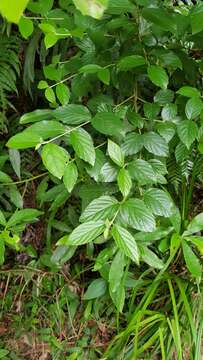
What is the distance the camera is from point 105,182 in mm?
924

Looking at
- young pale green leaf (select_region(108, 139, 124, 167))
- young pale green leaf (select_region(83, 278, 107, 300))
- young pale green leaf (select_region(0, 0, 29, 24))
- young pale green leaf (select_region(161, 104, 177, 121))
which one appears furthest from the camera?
young pale green leaf (select_region(83, 278, 107, 300))

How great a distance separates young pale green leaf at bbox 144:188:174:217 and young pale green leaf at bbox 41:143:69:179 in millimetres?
218

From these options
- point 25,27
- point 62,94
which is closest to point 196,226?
point 62,94

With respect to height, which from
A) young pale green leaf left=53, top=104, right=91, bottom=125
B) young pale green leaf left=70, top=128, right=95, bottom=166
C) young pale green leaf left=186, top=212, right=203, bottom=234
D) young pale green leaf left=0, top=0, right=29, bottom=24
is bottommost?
young pale green leaf left=186, top=212, right=203, bottom=234

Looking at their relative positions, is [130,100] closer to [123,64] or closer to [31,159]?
[123,64]

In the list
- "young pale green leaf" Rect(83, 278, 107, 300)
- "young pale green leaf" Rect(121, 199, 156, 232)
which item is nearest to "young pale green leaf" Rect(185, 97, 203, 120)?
"young pale green leaf" Rect(121, 199, 156, 232)

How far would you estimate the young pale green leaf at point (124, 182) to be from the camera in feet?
2.52

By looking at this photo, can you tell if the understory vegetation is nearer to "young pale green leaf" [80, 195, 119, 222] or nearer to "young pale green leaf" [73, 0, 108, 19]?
"young pale green leaf" [80, 195, 119, 222]

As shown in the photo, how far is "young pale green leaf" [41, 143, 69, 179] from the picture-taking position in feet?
2.33

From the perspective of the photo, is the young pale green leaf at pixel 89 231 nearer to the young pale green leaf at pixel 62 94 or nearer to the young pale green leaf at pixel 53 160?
the young pale green leaf at pixel 53 160

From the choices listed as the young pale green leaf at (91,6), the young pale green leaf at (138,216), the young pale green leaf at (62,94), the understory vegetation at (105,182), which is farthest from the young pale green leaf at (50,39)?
the young pale green leaf at (91,6)

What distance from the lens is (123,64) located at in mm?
810

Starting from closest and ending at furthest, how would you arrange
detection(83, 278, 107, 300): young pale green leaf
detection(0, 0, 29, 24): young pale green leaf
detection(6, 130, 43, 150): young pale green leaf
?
1. detection(0, 0, 29, 24): young pale green leaf
2. detection(6, 130, 43, 150): young pale green leaf
3. detection(83, 278, 107, 300): young pale green leaf

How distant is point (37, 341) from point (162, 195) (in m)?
0.59
